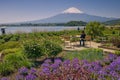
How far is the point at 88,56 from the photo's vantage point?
9.56m

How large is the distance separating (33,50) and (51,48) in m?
0.91

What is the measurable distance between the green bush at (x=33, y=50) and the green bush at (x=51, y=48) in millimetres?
379

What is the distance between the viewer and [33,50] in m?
11.0

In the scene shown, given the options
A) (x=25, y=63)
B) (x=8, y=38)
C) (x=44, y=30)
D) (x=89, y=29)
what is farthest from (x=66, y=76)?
(x=44, y=30)

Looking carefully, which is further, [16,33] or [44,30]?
[44,30]

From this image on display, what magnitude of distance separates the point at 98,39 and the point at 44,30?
8.05 meters

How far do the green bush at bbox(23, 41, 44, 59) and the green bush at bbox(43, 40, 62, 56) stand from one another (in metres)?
0.38

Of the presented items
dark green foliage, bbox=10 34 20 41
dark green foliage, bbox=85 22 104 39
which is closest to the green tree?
dark green foliage, bbox=85 22 104 39

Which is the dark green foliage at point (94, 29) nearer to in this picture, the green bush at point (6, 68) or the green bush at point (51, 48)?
the green bush at point (51, 48)

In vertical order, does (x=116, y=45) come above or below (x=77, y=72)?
below

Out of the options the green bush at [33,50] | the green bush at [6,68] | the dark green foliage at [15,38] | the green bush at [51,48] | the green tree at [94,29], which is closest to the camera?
the green bush at [6,68]

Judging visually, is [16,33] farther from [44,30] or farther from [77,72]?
[77,72]

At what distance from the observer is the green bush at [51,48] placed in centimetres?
1150

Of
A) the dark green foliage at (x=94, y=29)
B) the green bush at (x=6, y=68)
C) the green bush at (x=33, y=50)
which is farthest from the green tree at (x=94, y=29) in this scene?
the green bush at (x=6, y=68)
